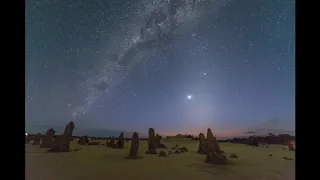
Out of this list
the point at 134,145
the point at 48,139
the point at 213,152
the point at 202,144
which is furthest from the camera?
the point at 48,139

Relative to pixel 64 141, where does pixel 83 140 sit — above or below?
below

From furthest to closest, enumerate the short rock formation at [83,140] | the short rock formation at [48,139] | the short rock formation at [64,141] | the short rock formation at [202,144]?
the short rock formation at [83,140]
the short rock formation at [48,139]
the short rock formation at [202,144]
the short rock formation at [64,141]

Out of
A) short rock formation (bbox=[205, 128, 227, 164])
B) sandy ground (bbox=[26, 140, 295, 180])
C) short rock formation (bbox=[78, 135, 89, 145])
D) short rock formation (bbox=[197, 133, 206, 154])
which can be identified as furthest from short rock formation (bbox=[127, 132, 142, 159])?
short rock formation (bbox=[78, 135, 89, 145])

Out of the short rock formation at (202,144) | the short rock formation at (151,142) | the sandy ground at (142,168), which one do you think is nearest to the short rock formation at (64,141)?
the sandy ground at (142,168)

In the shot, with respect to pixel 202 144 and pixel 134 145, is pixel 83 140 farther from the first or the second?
pixel 202 144

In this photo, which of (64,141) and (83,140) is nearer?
(64,141)

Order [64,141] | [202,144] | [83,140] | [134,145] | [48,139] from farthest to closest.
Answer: [83,140], [48,139], [202,144], [64,141], [134,145]

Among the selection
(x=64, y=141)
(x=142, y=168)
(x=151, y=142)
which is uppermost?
(x=64, y=141)

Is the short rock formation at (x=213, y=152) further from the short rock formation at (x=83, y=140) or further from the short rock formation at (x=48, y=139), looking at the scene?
the short rock formation at (x=83, y=140)

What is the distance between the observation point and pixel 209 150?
11383mm

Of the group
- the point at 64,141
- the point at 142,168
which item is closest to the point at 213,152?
the point at 142,168
